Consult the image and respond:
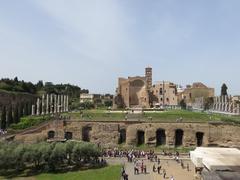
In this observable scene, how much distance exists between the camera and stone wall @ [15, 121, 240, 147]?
167 ft

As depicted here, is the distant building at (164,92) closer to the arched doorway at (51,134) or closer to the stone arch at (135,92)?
the stone arch at (135,92)

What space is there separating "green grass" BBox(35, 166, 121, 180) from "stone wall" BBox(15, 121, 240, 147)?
15590mm

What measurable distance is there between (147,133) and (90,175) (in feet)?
62.1

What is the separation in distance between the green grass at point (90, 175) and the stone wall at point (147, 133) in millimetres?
15590

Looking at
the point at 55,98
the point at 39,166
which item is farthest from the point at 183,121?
the point at 55,98

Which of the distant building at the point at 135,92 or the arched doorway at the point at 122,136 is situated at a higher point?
the distant building at the point at 135,92

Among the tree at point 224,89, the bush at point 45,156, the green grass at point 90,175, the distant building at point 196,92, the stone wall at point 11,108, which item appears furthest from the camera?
the distant building at point 196,92

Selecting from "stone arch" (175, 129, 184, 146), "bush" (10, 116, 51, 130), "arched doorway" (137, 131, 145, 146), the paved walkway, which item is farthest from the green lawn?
"stone arch" (175, 129, 184, 146)

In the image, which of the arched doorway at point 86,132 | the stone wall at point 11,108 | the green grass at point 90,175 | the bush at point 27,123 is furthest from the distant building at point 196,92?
the green grass at point 90,175

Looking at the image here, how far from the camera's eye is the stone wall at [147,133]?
167 ft

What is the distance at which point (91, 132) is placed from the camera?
5262 centimetres

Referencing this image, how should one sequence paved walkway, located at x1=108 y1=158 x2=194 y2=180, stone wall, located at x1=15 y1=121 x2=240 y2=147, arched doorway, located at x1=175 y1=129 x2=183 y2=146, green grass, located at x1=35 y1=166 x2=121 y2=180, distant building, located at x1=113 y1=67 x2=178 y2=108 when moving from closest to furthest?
paved walkway, located at x1=108 y1=158 x2=194 y2=180 < green grass, located at x1=35 y1=166 x2=121 y2=180 < stone wall, located at x1=15 y1=121 x2=240 y2=147 < arched doorway, located at x1=175 y1=129 x2=183 y2=146 < distant building, located at x1=113 y1=67 x2=178 y2=108

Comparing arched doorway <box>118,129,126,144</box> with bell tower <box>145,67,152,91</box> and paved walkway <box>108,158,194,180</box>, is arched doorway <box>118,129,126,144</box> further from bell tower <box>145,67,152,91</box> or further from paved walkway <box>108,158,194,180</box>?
Answer: bell tower <box>145,67,152,91</box>

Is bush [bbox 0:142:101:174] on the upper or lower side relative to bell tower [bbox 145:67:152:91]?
lower
